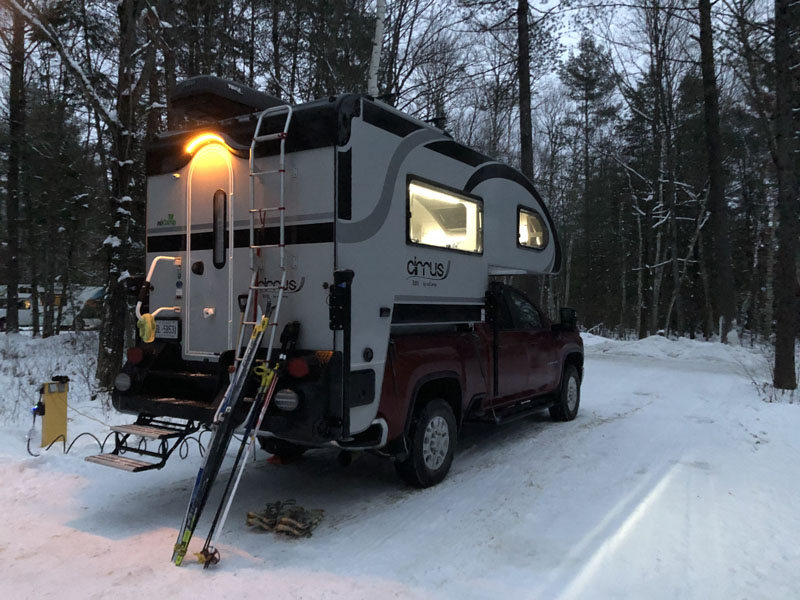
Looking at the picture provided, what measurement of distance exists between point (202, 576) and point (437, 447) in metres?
2.39

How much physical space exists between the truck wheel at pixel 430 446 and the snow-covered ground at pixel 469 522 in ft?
0.52

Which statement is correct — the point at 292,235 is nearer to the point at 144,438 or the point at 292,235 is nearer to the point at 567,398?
the point at 144,438

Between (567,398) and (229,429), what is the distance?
17.1 ft

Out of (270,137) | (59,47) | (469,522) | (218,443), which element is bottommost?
(469,522)

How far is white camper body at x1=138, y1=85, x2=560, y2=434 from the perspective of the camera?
170 inches

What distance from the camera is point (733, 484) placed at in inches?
200

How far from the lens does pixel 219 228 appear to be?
4898 millimetres

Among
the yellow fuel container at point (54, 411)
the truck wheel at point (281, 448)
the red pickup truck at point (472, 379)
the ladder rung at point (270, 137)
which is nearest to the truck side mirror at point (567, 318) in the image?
the red pickup truck at point (472, 379)

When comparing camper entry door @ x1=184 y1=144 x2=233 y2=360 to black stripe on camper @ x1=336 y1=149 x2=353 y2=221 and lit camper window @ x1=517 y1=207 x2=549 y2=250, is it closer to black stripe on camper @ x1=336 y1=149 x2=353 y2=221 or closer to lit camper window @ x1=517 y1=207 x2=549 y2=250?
black stripe on camper @ x1=336 y1=149 x2=353 y2=221

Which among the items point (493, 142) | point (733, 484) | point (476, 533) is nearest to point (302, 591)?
point (476, 533)

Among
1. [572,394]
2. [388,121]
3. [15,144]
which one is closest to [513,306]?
[572,394]

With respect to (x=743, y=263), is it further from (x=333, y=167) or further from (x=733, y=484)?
(x=333, y=167)

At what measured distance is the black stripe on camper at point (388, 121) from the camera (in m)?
4.56

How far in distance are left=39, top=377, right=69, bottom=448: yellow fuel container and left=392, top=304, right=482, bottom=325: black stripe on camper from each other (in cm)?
355
